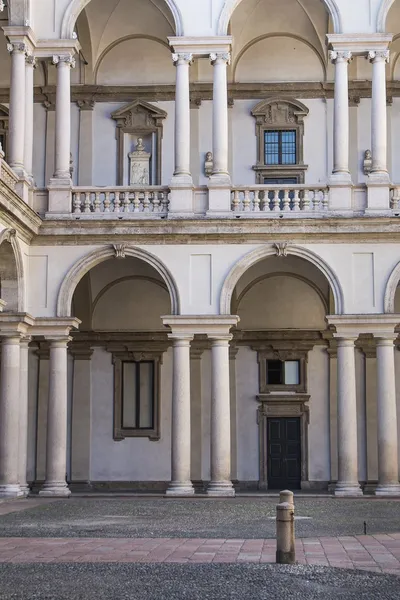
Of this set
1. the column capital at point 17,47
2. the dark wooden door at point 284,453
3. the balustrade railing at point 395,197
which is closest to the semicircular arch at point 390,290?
the balustrade railing at point 395,197

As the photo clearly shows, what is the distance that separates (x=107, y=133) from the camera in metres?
32.0

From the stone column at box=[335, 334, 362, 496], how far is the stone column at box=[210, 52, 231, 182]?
16.9 feet

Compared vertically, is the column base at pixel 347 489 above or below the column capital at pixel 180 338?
below

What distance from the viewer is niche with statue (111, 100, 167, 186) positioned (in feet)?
104

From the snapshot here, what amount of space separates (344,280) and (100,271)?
8020 millimetres

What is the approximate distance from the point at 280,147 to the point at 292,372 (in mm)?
6406


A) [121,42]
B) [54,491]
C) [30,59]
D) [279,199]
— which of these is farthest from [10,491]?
[121,42]

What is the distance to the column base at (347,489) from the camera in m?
26.5

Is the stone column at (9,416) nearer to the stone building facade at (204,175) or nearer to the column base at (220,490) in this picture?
the stone building facade at (204,175)

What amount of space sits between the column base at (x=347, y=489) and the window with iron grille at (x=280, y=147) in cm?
988

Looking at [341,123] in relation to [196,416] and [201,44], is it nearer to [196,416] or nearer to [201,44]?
[201,44]

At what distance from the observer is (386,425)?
87.6ft

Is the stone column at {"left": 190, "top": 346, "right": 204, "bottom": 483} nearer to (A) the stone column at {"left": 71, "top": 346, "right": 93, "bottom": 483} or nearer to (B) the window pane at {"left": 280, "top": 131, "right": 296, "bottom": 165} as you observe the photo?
(A) the stone column at {"left": 71, "top": 346, "right": 93, "bottom": 483}

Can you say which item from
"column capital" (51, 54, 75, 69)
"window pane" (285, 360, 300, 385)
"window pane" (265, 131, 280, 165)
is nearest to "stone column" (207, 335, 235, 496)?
"window pane" (285, 360, 300, 385)
